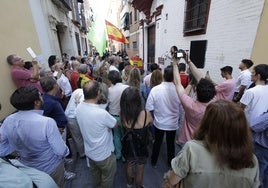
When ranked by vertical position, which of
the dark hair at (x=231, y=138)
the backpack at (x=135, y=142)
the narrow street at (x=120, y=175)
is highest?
the dark hair at (x=231, y=138)

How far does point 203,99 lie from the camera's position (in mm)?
1631

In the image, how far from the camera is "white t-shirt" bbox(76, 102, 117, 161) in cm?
159

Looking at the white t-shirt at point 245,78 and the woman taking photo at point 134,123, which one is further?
the white t-shirt at point 245,78

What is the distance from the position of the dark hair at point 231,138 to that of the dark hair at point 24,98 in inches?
58.9

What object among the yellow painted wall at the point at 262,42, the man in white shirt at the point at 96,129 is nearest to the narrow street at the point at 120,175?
the man in white shirt at the point at 96,129

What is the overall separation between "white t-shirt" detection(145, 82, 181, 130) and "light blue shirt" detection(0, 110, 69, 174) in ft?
4.47

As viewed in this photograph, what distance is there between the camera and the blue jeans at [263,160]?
1.81m

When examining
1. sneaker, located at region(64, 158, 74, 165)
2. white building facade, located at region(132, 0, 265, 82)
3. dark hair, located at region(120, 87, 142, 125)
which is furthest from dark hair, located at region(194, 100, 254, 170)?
white building facade, located at region(132, 0, 265, 82)

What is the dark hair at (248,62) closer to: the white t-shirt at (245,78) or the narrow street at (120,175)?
the white t-shirt at (245,78)

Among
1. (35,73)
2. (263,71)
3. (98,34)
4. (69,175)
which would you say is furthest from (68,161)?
(98,34)

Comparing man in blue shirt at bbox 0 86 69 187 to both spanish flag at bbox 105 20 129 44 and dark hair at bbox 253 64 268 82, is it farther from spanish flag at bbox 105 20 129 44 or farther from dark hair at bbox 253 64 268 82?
spanish flag at bbox 105 20 129 44

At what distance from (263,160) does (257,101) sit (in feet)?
2.44

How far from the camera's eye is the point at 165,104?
2219mm

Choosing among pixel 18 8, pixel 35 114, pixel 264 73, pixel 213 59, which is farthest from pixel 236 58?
pixel 18 8
